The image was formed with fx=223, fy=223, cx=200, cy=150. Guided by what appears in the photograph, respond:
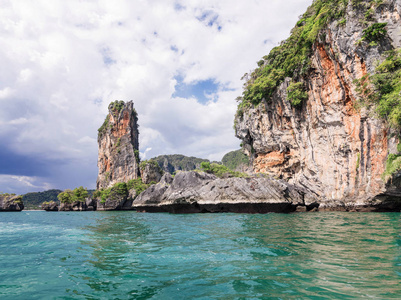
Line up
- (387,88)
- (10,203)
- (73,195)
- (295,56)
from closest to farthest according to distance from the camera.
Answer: (387,88) < (295,56) < (10,203) < (73,195)

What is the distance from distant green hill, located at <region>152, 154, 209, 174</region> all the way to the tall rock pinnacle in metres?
58.3

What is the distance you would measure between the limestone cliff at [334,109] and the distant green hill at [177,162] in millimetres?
120314

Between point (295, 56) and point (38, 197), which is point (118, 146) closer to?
point (295, 56)

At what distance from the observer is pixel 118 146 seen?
292 feet

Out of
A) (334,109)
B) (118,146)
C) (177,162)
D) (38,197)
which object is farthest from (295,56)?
(38,197)

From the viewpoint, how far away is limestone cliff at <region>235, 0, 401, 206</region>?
795 inches

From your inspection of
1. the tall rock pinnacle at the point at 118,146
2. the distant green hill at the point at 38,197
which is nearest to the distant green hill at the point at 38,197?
the distant green hill at the point at 38,197

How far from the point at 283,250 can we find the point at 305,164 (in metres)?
26.3

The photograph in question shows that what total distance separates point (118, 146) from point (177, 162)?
91.2 meters

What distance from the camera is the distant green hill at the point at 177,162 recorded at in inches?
6075

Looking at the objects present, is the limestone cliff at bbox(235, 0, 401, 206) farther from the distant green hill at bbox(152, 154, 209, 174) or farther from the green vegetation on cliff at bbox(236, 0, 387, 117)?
the distant green hill at bbox(152, 154, 209, 174)

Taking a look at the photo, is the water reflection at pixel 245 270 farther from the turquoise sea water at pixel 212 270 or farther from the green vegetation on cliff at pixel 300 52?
the green vegetation on cliff at pixel 300 52

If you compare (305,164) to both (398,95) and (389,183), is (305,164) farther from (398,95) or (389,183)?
(398,95)

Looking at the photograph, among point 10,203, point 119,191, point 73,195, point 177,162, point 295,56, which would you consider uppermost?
point 177,162
